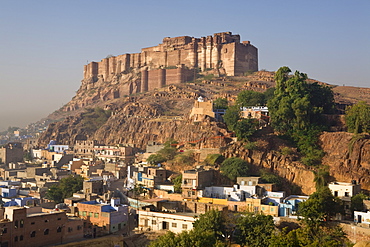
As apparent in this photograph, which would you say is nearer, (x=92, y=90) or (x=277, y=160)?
(x=277, y=160)

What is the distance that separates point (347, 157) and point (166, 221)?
13.8 meters

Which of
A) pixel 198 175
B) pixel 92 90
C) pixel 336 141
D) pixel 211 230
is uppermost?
pixel 92 90

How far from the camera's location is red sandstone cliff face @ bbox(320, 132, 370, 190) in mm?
31609

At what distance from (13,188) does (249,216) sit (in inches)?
718

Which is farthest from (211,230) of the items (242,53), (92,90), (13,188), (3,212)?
(92,90)

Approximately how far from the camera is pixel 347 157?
3338 cm

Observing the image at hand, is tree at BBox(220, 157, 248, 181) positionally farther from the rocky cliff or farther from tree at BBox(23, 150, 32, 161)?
tree at BBox(23, 150, 32, 161)

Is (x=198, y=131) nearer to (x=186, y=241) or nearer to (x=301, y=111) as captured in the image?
(x=301, y=111)

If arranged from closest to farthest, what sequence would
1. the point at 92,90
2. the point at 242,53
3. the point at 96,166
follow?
1. the point at 96,166
2. the point at 242,53
3. the point at 92,90

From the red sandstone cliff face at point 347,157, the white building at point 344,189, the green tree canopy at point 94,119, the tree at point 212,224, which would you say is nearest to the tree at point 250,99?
the red sandstone cliff face at point 347,157

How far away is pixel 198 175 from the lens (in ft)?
104

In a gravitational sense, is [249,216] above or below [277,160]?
below

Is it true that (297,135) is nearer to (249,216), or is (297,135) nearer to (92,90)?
(249,216)

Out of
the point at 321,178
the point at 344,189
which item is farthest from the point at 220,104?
the point at 344,189
